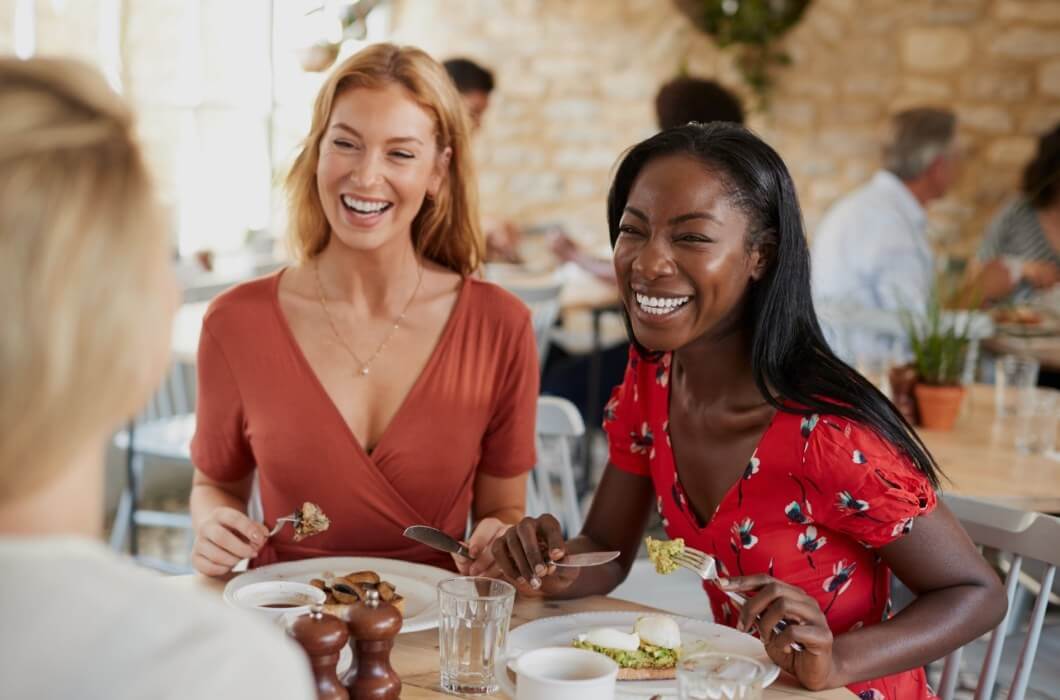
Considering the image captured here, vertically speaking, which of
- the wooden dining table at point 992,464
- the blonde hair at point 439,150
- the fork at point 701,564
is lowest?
the wooden dining table at point 992,464

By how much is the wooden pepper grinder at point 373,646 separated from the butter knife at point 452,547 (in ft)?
1.51

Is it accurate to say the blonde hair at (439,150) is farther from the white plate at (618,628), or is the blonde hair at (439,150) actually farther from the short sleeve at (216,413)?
the white plate at (618,628)

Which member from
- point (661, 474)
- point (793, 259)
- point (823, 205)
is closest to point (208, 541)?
point (661, 474)

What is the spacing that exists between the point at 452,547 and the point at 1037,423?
1644 millimetres

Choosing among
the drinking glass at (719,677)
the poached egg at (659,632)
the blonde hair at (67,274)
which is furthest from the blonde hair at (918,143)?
the blonde hair at (67,274)

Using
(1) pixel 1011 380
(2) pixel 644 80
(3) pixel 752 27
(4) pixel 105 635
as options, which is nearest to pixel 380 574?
(4) pixel 105 635

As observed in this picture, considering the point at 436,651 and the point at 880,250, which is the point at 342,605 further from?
the point at 880,250

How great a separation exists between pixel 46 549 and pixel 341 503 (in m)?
1.33

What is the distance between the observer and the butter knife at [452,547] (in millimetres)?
1608

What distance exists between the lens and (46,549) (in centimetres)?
65

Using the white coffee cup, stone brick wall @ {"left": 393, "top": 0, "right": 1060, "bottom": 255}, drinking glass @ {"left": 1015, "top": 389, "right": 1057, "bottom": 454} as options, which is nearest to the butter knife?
the white coffee cup

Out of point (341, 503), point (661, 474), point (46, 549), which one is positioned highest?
point (46, 549)

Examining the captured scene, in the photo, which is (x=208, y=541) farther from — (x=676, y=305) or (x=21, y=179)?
(x=21, y=179)

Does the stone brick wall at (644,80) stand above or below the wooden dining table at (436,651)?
above
